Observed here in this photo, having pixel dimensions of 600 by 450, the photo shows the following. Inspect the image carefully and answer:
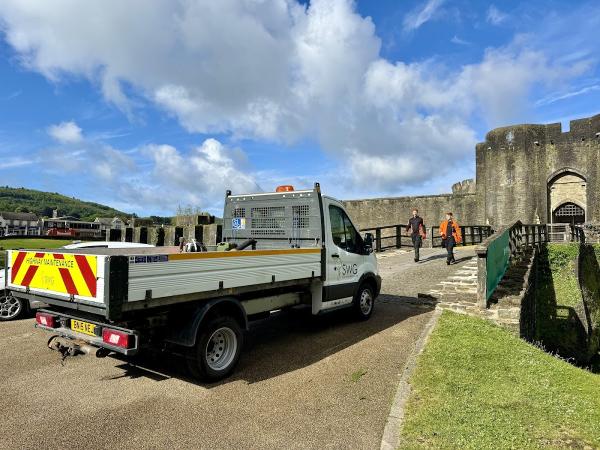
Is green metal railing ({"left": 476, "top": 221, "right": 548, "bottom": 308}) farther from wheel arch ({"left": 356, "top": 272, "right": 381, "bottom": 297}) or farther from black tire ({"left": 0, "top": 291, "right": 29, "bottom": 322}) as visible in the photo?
black tire ({"left": 0, "top": 291, "right": 29, "bottom": 322})

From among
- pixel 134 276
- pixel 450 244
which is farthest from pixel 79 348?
pixel 450 244

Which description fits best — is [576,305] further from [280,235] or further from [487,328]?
[280,235]

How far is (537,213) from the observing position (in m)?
28.6

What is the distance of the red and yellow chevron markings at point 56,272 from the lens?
13.3 feet

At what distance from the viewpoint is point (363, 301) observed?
783 centimetres

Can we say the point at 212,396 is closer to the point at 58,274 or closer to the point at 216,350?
the point at 216,350

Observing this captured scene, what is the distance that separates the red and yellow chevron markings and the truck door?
3.71 meters

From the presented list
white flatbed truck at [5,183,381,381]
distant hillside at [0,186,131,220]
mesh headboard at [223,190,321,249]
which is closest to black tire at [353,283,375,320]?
white flatbed truck at [5,183,381,381]

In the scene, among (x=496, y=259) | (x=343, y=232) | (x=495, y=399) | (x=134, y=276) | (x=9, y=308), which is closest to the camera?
(x=134, y=276)

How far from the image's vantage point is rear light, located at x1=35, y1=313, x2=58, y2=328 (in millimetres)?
4824

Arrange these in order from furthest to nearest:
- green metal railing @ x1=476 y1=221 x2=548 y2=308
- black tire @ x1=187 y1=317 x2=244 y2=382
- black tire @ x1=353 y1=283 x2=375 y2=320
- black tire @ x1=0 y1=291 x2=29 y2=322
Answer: green metal railing @ x1=476 y1=221 x2=548 y2=308 < black tire @ x1=353 y1=283 x2=375 y2=320 < black tire @ x1=0 y1=291 x2=29 y2=322 < black tire @ x1=187 y1=317 x2=244 y2=382

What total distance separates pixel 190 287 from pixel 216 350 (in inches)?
40.8

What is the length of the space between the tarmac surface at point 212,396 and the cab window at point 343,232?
5.25 feet

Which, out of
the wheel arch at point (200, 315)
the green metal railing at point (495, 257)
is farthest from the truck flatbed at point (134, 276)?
the green metal railing at point (495, 257)
